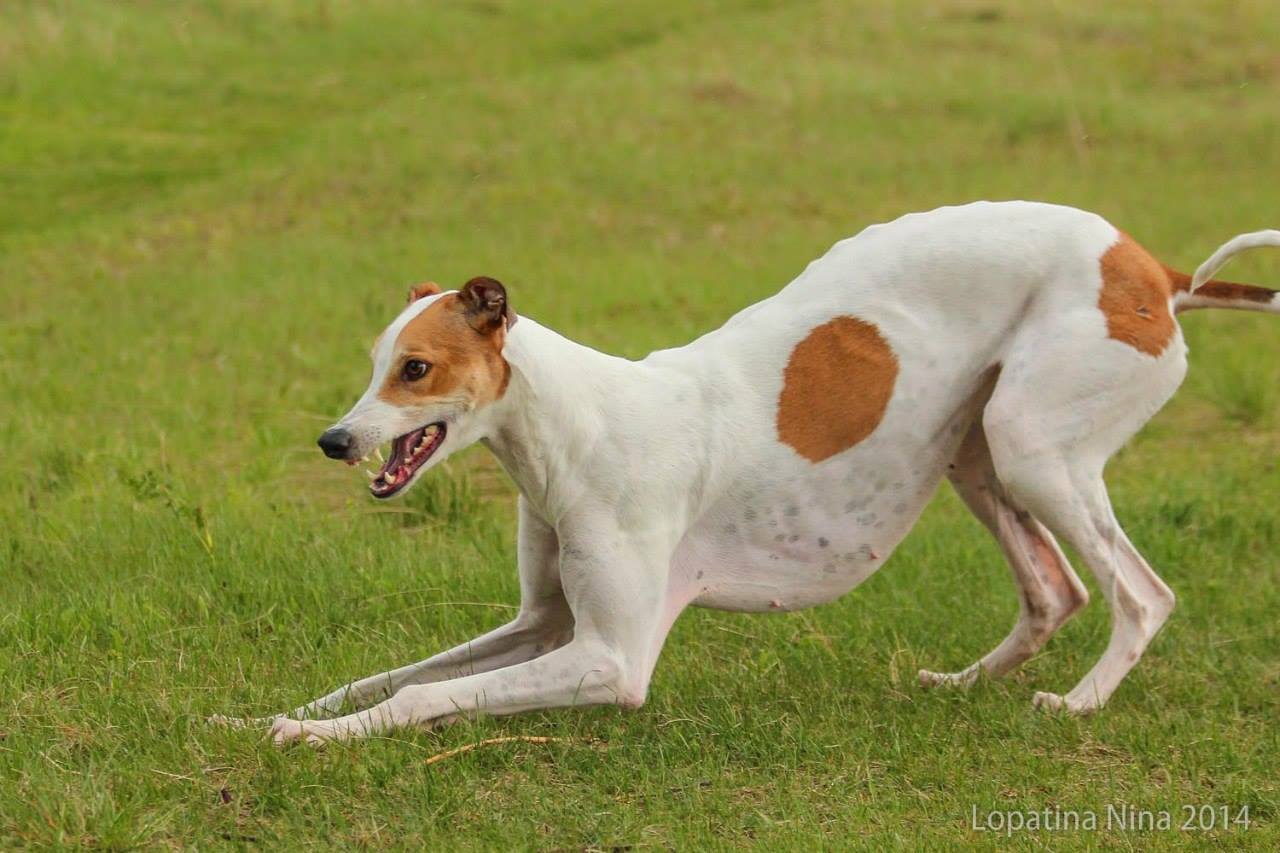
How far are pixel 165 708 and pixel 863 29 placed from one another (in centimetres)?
1592

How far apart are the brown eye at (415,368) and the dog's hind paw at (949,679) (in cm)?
192

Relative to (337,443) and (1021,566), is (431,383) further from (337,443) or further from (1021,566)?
(1021,566)

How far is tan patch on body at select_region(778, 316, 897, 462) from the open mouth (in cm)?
100

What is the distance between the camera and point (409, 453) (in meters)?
4.49

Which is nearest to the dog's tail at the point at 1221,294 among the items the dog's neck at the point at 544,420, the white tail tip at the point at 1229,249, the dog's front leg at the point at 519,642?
the white tail tip at the point at 1229,249

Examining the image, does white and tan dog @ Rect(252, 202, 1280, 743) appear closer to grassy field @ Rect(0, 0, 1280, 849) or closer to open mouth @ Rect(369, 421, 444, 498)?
open mouth @ Rect(369, 421, 444, 498)

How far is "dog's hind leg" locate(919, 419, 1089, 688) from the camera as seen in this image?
5.48 metres

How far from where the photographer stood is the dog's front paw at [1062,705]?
16.8 ft

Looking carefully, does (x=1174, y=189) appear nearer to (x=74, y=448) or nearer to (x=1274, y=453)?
(x=1274, y=453)

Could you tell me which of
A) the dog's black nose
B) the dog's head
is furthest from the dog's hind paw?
the dog's black nose

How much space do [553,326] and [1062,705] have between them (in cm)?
558

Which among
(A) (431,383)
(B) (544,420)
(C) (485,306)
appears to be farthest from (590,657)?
(C) (485,306)

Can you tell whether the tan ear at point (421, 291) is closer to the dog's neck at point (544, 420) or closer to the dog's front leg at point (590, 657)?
the dog's neck at point (544, 420)

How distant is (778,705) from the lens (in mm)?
5102
